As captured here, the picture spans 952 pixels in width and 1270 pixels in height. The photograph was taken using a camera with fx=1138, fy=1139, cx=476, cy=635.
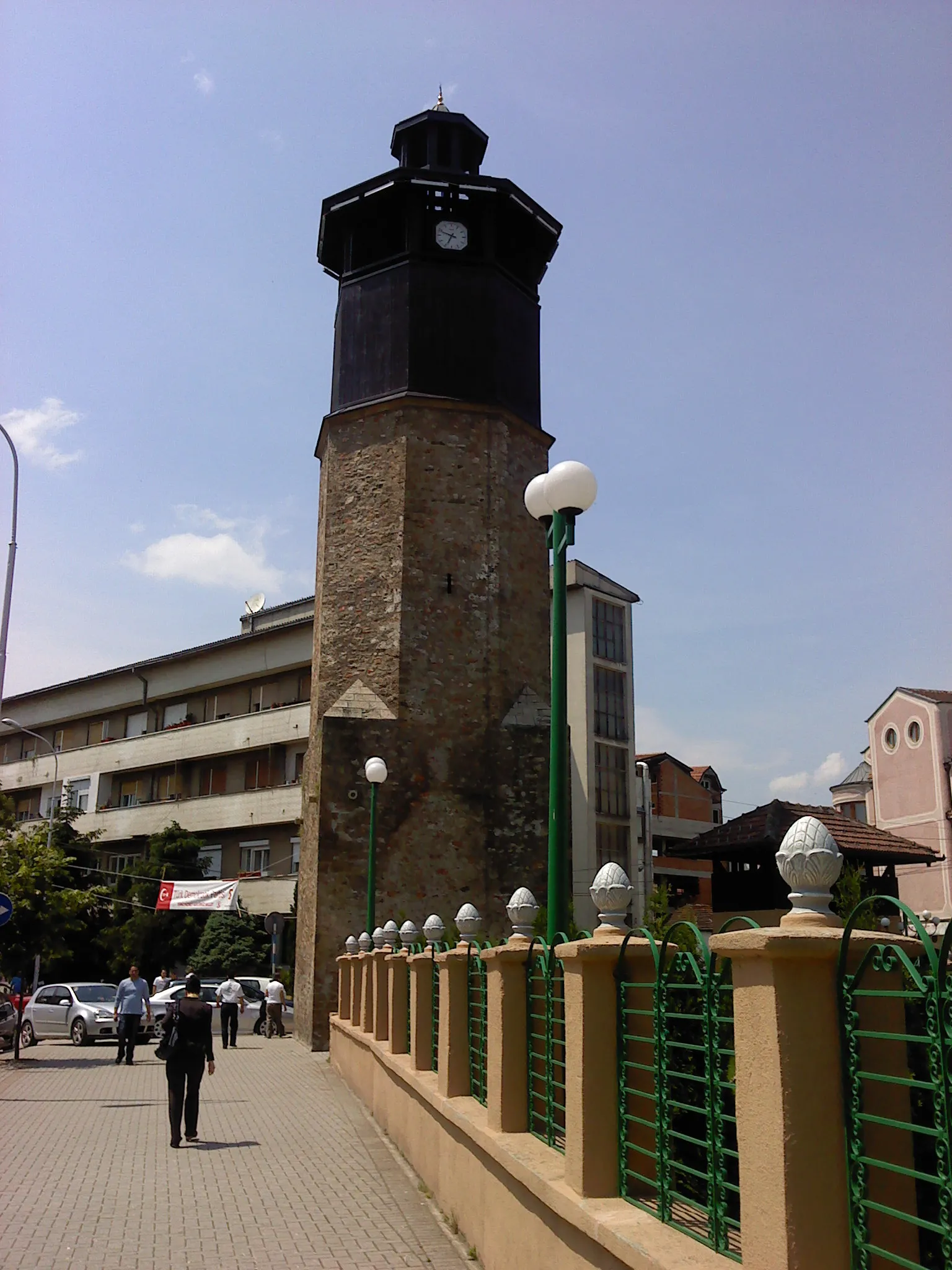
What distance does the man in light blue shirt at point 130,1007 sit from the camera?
58.6 feet

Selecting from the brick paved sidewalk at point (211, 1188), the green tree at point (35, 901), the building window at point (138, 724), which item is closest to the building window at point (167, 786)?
the building window at point (138, 724)

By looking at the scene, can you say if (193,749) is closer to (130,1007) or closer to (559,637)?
(130,1007)

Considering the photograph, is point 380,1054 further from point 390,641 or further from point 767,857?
Result: point 767,857

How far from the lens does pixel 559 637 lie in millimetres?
7668

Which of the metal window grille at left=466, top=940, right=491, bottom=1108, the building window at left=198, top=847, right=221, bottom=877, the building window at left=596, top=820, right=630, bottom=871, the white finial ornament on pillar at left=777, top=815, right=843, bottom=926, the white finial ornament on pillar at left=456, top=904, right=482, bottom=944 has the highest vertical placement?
the building window at left=596, top=820, right=630, bottom=871

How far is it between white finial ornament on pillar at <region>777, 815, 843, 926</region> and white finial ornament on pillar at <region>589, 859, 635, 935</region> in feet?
5.28

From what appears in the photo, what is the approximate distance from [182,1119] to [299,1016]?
1069cm

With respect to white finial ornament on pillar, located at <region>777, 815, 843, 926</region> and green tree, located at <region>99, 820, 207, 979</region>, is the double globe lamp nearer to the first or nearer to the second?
white finial ornament on pillar, located at <region>777, 815, 843, 926</region>

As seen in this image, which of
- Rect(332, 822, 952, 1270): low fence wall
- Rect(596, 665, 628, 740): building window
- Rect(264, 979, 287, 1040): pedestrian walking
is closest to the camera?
Rect(332, 822, 952, 1270): low fence wall

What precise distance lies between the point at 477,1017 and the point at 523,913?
145cm

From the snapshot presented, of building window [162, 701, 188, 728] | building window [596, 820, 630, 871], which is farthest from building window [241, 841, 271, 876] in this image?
building window [596, 820, 630, 871]

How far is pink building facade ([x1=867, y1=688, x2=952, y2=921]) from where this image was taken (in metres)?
33.6

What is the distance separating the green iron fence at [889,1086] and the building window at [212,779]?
131ft

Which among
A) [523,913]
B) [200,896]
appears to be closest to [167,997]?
[200,896]
